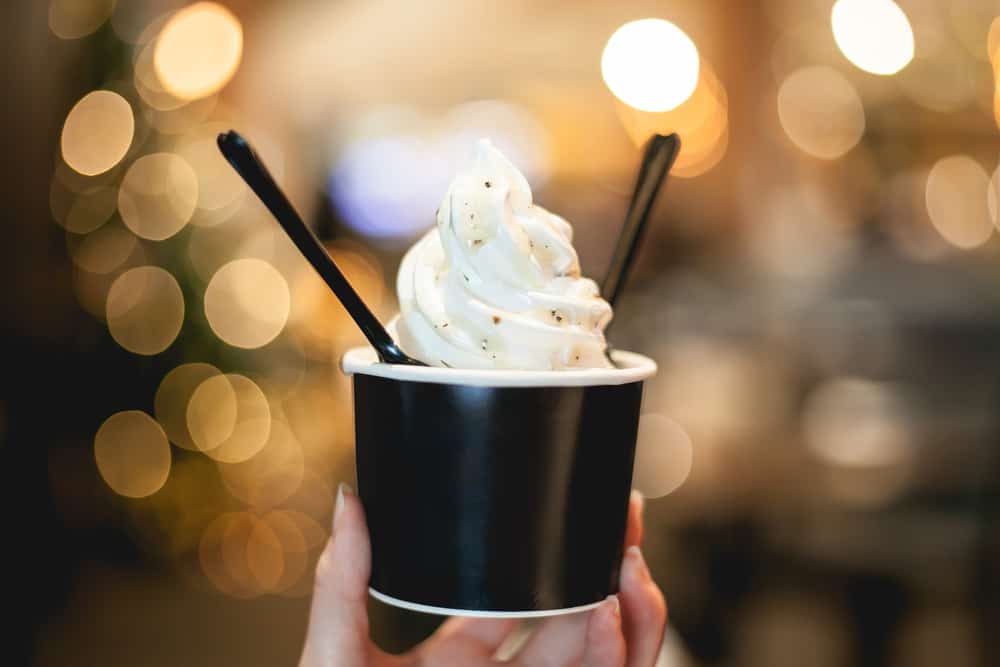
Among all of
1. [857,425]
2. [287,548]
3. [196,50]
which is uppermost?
[196,50]

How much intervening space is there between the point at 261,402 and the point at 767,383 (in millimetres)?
1606

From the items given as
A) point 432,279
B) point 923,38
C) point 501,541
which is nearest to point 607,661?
point 501,541

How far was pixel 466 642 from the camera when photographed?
106cm

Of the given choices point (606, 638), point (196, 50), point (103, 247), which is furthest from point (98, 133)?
point (606, 638)

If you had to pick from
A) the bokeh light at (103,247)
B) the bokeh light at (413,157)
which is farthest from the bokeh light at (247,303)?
the bokeh light at (413,157)

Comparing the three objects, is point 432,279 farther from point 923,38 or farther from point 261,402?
point 923,38

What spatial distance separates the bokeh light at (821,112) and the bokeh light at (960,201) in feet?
0.98

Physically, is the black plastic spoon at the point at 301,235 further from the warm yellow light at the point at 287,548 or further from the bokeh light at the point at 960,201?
the bokeh light at the point at 960,201

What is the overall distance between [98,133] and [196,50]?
551 mm

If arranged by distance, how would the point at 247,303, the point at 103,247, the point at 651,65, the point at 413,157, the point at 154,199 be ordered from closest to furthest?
the point at 154,199 < the point at 103,247 < the point at 247,303 < the point at 651,65 < the point at 413,157

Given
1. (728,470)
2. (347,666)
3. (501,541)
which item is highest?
(501,541)

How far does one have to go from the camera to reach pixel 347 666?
88 cm

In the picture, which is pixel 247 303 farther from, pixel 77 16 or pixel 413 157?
pixel 413 157

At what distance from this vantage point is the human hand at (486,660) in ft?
2.74
